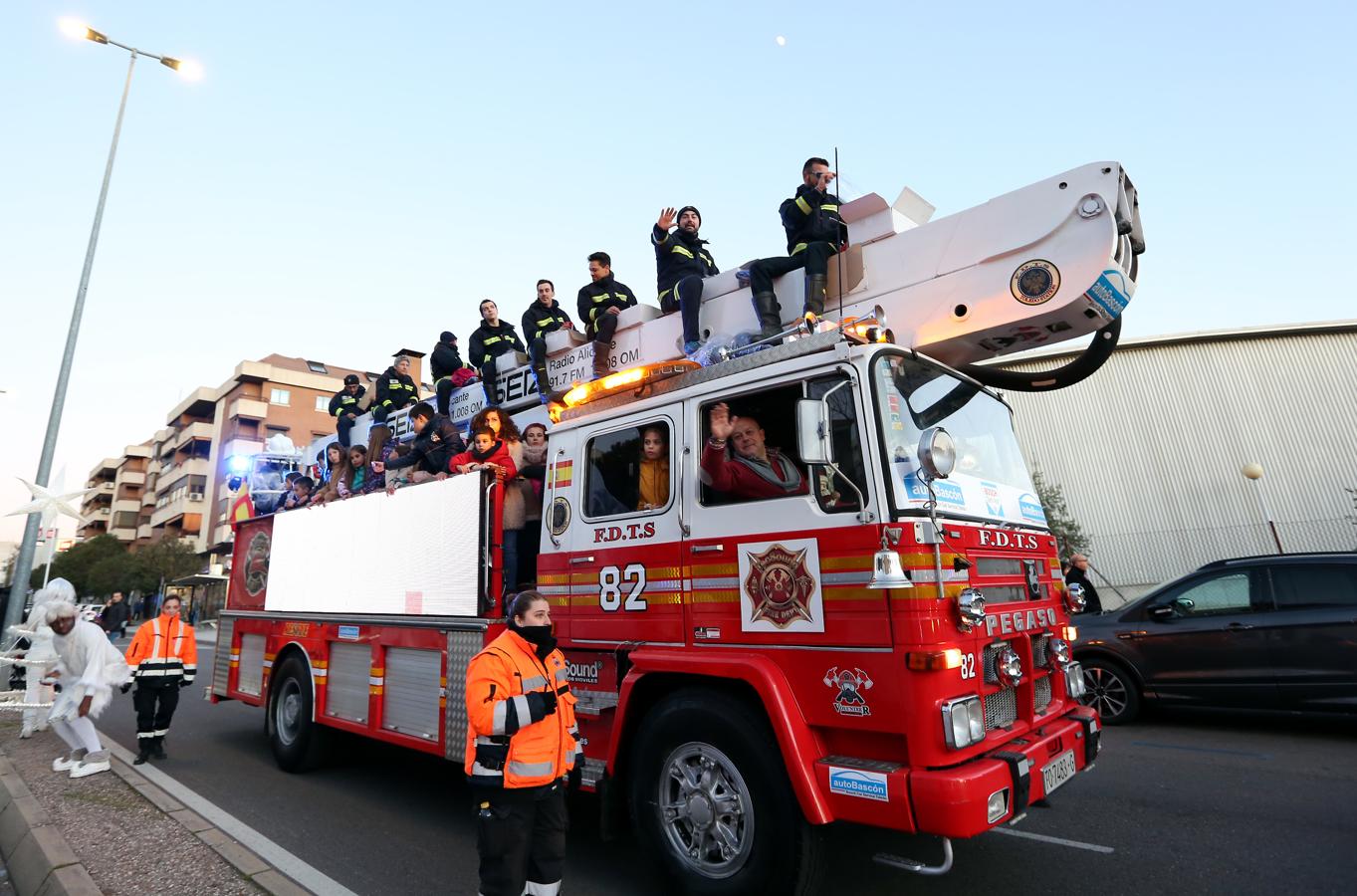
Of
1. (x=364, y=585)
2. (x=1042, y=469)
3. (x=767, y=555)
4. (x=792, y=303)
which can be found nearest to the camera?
(x=767, y=555)

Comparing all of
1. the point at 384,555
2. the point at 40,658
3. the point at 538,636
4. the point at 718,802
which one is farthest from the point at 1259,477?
the point at 40,658

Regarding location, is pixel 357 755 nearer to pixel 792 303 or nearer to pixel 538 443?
pixel 538 443

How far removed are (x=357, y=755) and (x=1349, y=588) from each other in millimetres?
9768

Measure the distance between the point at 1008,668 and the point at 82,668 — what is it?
8.42m

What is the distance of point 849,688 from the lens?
3.38 m

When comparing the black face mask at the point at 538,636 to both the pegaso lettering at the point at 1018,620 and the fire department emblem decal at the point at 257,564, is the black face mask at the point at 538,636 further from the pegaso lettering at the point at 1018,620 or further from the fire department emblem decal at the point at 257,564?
the fire department emblem decal at the point at 257,564

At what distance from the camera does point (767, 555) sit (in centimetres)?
380

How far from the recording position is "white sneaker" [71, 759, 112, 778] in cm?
662

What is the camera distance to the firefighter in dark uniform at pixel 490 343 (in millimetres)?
8258

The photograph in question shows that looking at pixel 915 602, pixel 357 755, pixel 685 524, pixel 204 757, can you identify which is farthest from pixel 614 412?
pixel 204 757

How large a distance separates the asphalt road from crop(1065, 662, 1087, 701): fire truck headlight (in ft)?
3.09

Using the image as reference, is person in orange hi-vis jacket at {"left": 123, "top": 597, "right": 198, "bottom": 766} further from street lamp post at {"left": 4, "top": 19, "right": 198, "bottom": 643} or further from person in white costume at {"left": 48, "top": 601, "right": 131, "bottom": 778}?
street lamp post at {"left": 4, "top": 19, "right": 198, "bottom": 643}

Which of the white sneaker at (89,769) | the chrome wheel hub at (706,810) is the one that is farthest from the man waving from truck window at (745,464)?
the white sneaker at (89,769)

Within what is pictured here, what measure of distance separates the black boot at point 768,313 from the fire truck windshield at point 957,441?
4.38 ft
